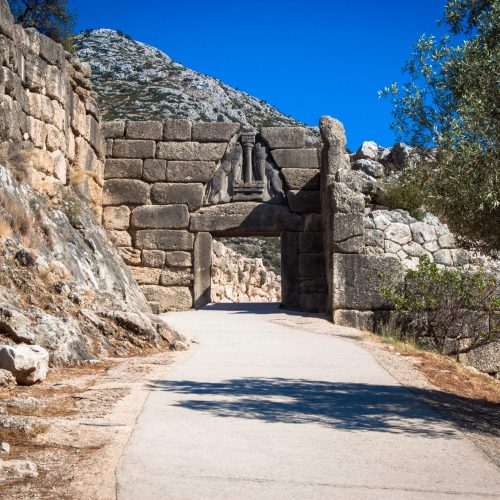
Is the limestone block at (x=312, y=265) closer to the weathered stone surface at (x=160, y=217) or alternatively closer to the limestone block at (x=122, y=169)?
the weathered stone surface at (x=160, y=217)

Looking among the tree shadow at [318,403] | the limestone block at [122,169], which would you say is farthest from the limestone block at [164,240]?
the tree shadow at [318,403]

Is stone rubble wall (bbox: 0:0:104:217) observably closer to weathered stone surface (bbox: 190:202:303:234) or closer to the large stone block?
weathered stone surface (bbox: 190:202:303:234)

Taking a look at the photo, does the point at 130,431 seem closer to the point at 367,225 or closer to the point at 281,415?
the point at 281,415

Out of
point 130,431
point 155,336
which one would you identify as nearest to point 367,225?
point 155,336

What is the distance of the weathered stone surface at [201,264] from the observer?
14.3 metres

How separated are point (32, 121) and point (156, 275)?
463 centimetres

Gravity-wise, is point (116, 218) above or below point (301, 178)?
below

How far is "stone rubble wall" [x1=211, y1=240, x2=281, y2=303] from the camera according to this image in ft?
68.1

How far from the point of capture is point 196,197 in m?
14.4

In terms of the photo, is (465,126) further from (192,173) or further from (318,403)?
(192,173)

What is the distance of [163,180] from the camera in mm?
14539

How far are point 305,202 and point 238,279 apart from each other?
9109mm

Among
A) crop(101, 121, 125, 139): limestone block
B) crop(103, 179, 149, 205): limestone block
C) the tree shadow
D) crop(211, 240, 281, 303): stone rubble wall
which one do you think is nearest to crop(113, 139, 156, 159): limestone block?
crop(101, 121, 125, 139): limestone block

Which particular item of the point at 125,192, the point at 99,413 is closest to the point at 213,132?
the point at 125,192
